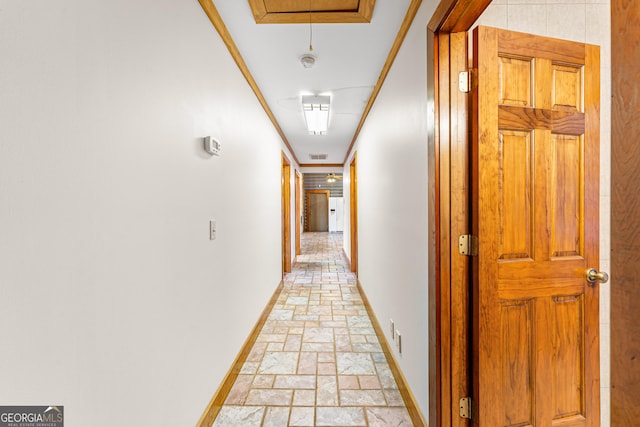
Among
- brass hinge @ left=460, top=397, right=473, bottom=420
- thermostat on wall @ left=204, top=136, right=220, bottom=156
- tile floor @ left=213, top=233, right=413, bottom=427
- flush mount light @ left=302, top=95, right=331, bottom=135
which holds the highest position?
flush mount light @ left=302, top=95, right=331, bottom=135

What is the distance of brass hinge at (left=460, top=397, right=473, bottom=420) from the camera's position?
127 cm

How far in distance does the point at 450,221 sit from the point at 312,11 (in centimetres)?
150

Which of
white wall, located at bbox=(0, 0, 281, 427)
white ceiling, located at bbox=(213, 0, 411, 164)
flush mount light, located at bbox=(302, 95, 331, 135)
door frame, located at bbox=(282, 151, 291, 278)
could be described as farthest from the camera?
door frame, located at bbox=(282, 151, 291, 278)

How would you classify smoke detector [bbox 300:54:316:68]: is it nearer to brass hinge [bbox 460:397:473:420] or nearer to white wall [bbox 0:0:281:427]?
white wall [bbox 0:0:281:427]

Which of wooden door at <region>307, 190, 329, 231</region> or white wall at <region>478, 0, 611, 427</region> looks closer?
white wall at <region>478, 0, 611, 427</region>

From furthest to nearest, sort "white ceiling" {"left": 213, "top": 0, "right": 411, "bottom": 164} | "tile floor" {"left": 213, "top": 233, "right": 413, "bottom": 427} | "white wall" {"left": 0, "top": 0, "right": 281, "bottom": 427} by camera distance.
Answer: "white ceiling" {"left": 213, "top": 0, "right": 411, "bottom": 164}, "tile floor" {"left": 213, "top": 233, "right": 413, "bottom": 427}, "white wall" {"left": 0, "top": 0, "right": 281, "bottom": 427}

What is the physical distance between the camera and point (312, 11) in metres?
1.66

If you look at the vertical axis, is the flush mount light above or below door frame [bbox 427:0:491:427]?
above

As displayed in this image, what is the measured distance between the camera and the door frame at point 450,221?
1259 millimetres

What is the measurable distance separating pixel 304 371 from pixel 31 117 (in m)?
2.13

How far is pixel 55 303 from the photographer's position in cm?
68

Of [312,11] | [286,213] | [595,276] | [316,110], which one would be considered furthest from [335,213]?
[595,276]

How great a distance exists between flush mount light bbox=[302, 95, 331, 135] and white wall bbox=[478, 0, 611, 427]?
1.69 m

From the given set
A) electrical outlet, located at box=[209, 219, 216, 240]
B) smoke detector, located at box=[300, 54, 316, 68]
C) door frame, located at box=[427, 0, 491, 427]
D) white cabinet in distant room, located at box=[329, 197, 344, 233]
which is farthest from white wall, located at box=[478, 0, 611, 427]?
white cabinet in distant room, located at box=[329, 197, 344, 233]
